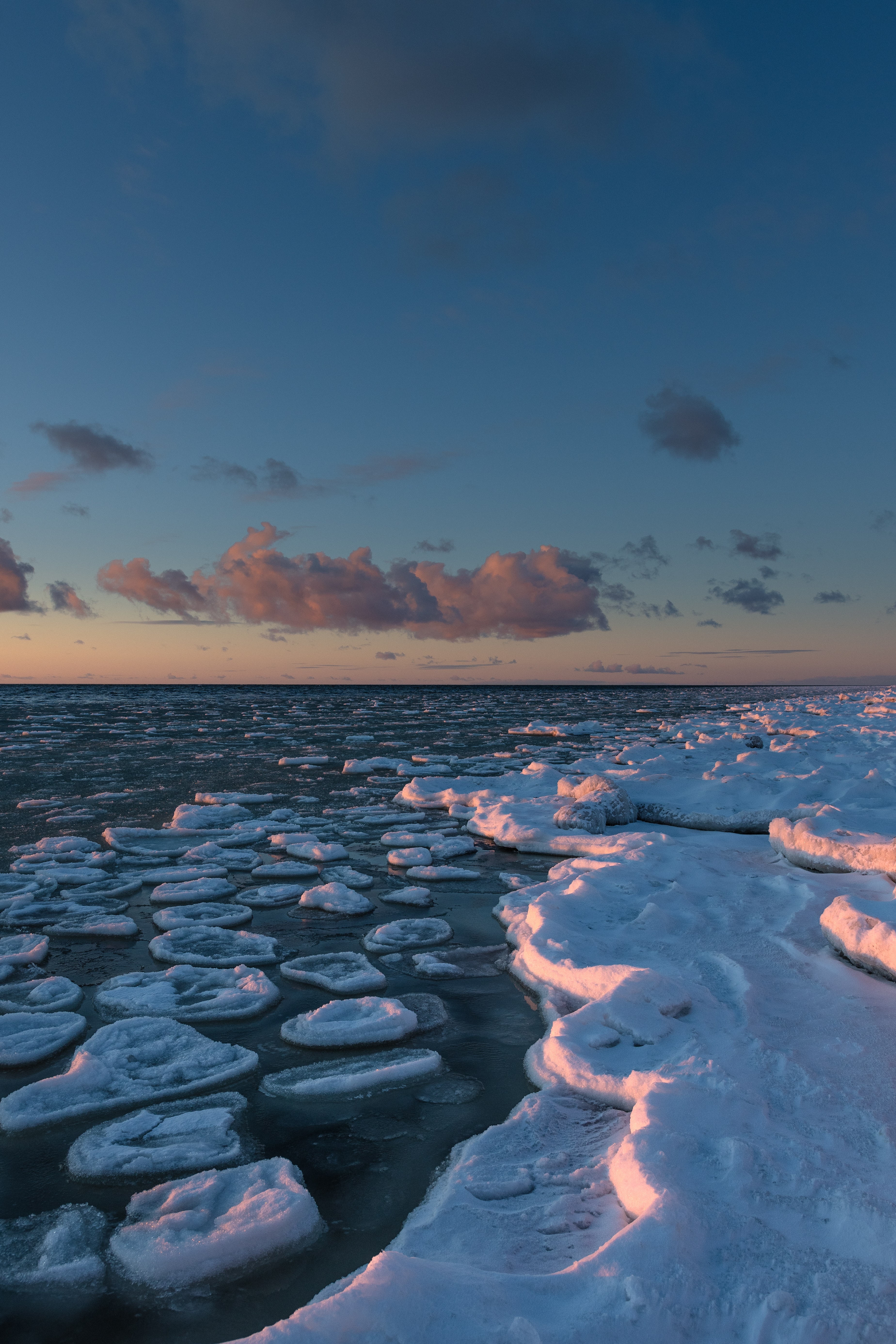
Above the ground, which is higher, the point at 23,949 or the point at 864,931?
the point at 864,931

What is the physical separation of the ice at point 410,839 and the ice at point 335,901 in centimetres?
154

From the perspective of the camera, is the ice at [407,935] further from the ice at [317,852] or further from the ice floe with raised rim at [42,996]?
the ice at [317,852]

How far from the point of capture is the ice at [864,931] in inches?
125

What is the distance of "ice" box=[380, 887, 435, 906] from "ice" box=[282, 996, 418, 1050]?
1.74m

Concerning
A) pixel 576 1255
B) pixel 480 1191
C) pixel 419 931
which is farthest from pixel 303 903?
pixel 576 1255

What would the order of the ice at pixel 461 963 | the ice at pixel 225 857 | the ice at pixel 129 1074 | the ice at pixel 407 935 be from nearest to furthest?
the ice at pixel 129 1074, the ice at pixel 461 963, the ice at pixel 407 935, the ice at pixel 225 857

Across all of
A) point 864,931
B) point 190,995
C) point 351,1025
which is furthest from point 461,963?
point 864,931

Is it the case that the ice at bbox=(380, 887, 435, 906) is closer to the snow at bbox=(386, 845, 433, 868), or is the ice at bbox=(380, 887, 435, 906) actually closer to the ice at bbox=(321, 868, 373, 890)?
the ice at bbox=(321, 868, 373, 890)

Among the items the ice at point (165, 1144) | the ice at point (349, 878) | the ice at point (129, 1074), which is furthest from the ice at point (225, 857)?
the ice at point (165, 1144)

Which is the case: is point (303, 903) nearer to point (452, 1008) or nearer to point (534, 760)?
point (452, 1008)

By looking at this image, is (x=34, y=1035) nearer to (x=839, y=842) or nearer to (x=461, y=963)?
(x=461, y=963)

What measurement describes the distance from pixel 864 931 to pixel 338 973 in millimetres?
2622

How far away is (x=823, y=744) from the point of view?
38.2 feet

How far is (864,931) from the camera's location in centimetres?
336
